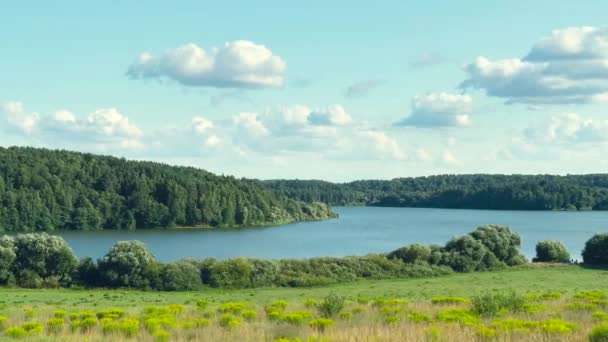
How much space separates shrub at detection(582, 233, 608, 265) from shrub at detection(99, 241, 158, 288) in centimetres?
4588

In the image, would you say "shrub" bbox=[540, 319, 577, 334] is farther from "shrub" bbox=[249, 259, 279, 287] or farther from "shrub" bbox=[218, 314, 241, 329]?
"shrub" bbox=[249, 259, 279, 287]

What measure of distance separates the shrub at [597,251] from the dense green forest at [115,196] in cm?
9361

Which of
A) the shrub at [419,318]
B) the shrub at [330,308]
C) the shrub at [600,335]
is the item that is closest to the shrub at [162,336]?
the shrub at [330,308]

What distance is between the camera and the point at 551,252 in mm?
73125

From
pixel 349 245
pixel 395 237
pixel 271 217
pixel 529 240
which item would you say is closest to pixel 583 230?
pixel 529 240

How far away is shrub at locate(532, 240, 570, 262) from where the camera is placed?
7312 centimetres

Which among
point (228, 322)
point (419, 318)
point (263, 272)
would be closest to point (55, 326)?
point (228, 322)

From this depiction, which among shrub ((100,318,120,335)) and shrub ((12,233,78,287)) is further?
shrub ((12,233,78,287))

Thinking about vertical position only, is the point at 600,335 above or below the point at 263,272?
above

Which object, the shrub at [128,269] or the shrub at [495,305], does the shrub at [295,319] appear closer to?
the shrub at [495,305]

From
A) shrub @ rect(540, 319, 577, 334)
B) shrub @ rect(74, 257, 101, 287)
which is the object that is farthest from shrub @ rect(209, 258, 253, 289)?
shrub @ rect(540, 319, 577, 334)

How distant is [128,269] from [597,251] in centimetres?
4805

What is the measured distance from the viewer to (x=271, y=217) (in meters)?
163

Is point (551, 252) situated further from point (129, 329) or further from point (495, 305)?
point (129, 329)
